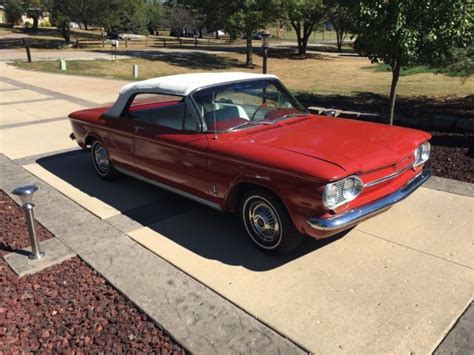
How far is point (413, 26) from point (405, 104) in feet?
16.3

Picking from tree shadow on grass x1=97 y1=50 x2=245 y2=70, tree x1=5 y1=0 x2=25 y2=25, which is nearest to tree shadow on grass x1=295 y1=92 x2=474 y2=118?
tree shadow on grass x1=97 y1=50 x2=245 y2=70

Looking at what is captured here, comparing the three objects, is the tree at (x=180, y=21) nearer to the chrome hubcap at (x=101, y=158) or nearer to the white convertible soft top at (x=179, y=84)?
the chrome hubcap at (x=101, y=158)

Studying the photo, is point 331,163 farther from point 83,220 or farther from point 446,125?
point 446,125

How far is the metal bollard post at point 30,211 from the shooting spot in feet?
12.1

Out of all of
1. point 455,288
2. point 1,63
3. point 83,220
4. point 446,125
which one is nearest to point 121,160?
point 83,220

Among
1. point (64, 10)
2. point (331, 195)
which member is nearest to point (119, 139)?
point (331, 195)

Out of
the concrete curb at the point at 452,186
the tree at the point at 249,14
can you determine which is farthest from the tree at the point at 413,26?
the tree at the point at 249,14

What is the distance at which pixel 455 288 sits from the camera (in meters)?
3.37

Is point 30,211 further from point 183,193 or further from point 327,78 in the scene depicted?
point 327,78

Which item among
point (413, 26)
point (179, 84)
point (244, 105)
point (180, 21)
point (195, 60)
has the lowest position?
point (195, 60)

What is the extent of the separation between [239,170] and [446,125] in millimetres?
5633

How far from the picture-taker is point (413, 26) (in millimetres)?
6691

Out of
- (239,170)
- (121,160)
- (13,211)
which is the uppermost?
(239,170)

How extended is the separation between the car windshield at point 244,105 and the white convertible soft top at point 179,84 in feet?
0.25
